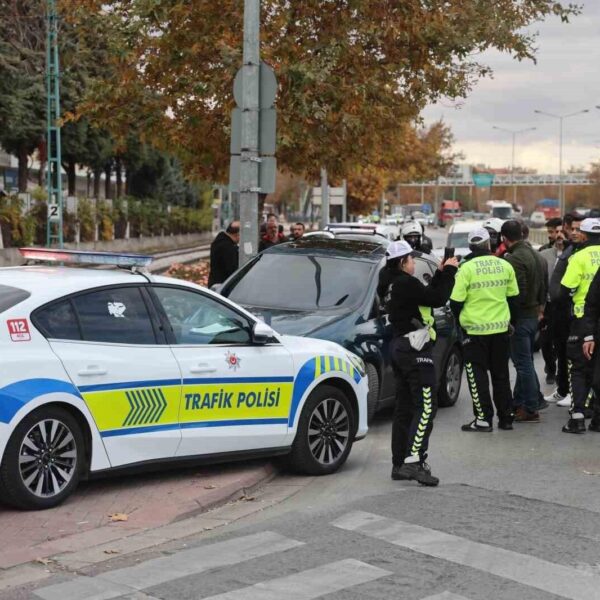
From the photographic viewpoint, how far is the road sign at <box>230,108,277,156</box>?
13.6m

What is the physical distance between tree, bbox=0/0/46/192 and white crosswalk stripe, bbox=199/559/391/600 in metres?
34.5

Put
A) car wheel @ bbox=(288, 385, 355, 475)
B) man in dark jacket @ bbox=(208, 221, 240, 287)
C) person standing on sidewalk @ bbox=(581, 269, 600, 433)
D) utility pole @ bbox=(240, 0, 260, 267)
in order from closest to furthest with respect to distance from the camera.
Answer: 1. car wheel @ bbox=(288, 385, 355, 475)
2. person standing on sidewalk @ bbox=(581, 269, 600, 433)
3. utility pole @ bbox=(240, 0, 260, 267)
4. man in dark jacket @ bbox=(208, 221, 240, 287)

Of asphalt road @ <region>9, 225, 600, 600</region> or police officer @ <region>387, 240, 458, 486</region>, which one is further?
police officer @ <region>387, 240, 458, 486</region>

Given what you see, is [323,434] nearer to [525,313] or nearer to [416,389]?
[416,389]

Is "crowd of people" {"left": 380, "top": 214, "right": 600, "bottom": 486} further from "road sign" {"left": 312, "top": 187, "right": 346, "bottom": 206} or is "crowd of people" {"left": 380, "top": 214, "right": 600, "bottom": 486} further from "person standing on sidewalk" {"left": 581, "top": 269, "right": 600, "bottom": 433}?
"road sign" {"left": 312, "top": 187, "right": 346, "bottom": 206}

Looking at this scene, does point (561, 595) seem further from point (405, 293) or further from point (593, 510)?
point (405, 293)

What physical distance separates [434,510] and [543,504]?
2.57ft

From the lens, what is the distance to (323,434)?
351 inches

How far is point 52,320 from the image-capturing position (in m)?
7.36

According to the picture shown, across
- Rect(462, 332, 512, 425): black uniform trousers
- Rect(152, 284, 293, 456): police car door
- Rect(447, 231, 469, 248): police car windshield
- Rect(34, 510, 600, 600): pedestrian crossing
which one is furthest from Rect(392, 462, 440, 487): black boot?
Rect(447, 231, 469, 248): police car windshield

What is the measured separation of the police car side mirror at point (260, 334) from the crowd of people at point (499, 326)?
2.96 feet

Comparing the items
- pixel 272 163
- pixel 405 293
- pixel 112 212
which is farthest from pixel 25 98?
pixel 405 293

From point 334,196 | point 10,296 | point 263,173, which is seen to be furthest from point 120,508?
point 334,196

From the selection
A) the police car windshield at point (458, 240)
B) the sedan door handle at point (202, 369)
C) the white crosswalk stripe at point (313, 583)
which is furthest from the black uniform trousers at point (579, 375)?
the police car windshield at point (458, 240)
